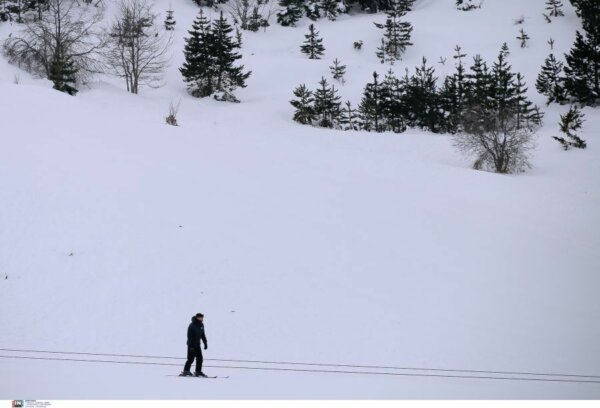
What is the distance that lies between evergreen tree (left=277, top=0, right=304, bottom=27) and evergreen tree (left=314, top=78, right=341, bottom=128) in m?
24.6

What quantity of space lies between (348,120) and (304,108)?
3899 mm

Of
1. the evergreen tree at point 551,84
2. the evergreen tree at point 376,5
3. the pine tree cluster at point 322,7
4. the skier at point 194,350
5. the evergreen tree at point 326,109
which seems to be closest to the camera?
the skier at point 194,350

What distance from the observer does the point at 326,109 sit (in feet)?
130

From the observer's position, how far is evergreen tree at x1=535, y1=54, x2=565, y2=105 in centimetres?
3853

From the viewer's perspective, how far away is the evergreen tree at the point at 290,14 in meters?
60.7

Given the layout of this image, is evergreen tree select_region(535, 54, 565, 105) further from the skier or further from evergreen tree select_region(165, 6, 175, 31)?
the skier

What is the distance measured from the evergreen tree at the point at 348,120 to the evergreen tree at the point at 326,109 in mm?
451

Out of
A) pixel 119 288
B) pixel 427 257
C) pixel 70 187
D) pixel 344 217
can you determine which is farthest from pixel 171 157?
pixel 427 257

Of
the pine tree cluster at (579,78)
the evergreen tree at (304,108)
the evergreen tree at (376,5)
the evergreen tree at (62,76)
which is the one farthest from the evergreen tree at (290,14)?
the evergreen tree at (62,76)

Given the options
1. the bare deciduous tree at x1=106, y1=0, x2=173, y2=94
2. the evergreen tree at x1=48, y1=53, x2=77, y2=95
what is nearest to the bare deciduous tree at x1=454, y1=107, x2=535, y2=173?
the bare deciduous tree at x1=106, y1=0, x2=173, y2=94

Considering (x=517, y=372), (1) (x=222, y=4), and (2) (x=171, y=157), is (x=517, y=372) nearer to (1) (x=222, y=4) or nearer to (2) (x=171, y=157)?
(2) (x=171, y=157)

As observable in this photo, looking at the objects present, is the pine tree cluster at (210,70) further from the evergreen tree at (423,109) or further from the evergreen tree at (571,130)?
the evergreen tree at (571,130)

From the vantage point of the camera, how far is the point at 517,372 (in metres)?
10.1

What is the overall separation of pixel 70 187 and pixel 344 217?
9138 millimetres
